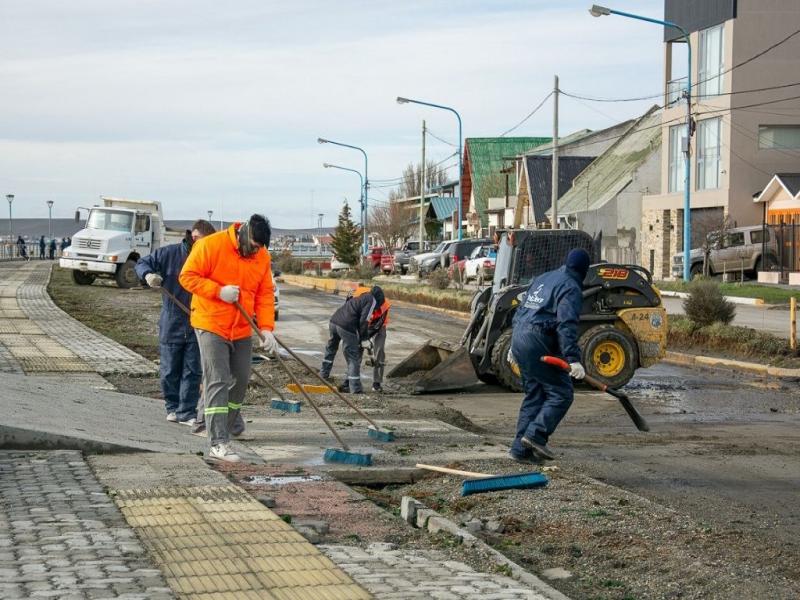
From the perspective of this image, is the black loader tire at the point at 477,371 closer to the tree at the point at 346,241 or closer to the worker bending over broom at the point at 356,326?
the worker bending over broom at the point at 356,326

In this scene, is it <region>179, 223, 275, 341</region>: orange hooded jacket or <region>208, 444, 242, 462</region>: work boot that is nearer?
<region>208, 444, 242, 462</region>: work boot

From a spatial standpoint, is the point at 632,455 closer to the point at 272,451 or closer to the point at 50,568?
the point at 272,451

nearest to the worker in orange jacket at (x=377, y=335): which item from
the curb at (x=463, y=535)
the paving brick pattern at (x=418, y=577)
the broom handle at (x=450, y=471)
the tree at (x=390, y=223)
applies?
the broom handle at (x=450, y=471)

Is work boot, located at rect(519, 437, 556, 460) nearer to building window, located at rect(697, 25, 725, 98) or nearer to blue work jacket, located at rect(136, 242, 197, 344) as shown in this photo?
blue work jacket, located at rect(136, 242, 197, 344)

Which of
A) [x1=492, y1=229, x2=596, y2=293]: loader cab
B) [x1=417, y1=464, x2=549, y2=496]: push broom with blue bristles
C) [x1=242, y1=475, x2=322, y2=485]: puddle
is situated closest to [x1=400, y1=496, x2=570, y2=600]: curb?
[x1=417, y1=464, x2=549, y2=496]: push broom with blue bristles

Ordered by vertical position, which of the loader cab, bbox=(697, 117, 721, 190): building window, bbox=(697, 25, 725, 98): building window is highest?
bbox=(697, 25, 725, 98): building window

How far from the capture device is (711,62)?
44062 millimetres

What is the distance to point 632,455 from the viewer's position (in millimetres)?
10148

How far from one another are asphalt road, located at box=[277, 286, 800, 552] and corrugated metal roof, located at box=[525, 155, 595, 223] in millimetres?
47698

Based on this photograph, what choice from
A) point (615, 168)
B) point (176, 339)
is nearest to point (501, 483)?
point (176, 339)

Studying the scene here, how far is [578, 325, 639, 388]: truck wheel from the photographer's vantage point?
1517cm

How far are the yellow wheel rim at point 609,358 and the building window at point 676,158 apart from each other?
109 feet

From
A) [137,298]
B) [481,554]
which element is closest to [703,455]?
[481,554]

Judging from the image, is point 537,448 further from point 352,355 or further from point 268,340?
point 352,355
